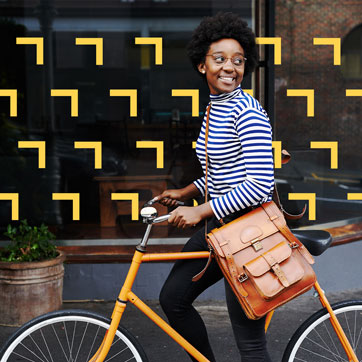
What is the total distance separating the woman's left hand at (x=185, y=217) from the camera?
2605 millimetres

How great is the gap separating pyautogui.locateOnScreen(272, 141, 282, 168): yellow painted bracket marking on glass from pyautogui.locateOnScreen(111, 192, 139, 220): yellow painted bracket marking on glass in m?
1.48

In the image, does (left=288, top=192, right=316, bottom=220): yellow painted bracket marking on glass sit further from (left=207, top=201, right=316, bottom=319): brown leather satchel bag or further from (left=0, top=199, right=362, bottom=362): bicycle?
(left=207, top=201, right=316, bottom=319): brown leather satchel bag

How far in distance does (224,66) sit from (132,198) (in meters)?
3.85

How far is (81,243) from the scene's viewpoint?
19.4 feet

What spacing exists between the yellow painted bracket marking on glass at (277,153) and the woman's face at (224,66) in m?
2.84

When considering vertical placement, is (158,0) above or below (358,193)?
above

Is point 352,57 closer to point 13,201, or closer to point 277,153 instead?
point 277,153

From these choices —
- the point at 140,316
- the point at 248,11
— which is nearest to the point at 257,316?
the point at 140,316

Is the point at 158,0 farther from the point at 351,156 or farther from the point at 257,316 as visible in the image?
the point at 257,316

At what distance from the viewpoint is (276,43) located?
561 centimetres

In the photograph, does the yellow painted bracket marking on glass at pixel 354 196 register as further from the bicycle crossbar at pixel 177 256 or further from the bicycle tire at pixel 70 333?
the bicycle tire at pixel 70 333

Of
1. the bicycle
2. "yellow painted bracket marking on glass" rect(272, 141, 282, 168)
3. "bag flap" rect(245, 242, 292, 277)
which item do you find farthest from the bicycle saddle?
"yellow painted bracket marking on glass" rect(272, 141, 282, 168)

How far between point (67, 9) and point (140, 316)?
5.19 m

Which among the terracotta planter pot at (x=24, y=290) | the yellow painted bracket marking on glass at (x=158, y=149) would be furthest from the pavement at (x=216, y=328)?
the yellow painted bracket marking on glass at (x=158, y=149)
